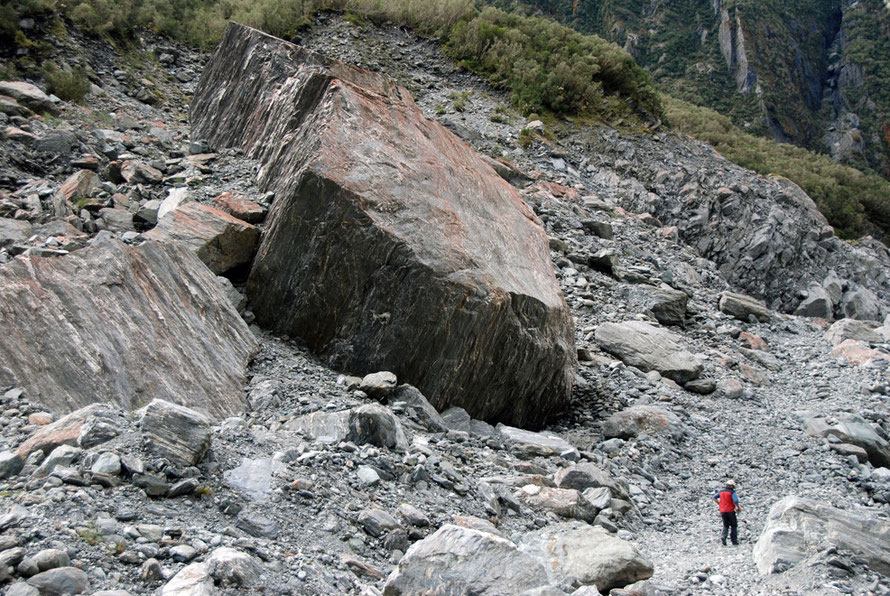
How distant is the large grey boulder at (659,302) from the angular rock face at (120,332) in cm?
847

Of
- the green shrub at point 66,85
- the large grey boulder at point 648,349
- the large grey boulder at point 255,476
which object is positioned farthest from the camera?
the green shrub at point 66,85

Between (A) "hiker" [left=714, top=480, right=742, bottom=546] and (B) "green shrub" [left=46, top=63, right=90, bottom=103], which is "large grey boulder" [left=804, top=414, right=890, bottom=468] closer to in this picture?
(A) "hiker" [left=714, top=480, right=742, bottom=546]

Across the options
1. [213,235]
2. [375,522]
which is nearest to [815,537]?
[375,522]

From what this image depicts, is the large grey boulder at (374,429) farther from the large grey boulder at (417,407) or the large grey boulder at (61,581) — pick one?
the large grey boulder at (61,581)

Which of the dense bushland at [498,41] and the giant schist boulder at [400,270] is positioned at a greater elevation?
the dense bushland at [498,41]

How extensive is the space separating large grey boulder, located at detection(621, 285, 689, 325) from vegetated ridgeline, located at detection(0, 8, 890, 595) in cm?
6

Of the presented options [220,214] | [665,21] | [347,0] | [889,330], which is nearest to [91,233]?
[220,214]

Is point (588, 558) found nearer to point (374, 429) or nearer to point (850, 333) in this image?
point (374, 429)

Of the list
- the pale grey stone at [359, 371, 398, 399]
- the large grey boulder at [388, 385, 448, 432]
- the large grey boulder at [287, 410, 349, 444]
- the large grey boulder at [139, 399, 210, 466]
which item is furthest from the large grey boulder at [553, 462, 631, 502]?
the large grey boulder at [139, 399, 210, 466]

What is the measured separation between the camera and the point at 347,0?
26.4 meters

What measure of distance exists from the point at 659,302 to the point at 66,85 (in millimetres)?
13870

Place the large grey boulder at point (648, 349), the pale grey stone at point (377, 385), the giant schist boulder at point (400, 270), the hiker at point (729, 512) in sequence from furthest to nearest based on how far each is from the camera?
the large grey boulder at point (648, 349), the giant schist boulder at point (400, 270), the pale grey stone at point (377, 385), the hiker at point (729, 512)

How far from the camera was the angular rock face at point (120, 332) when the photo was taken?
209 inches

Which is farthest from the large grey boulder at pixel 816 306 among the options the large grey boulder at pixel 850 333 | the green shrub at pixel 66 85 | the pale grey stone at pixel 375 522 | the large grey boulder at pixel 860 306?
the green shrub at pixel 66 85
